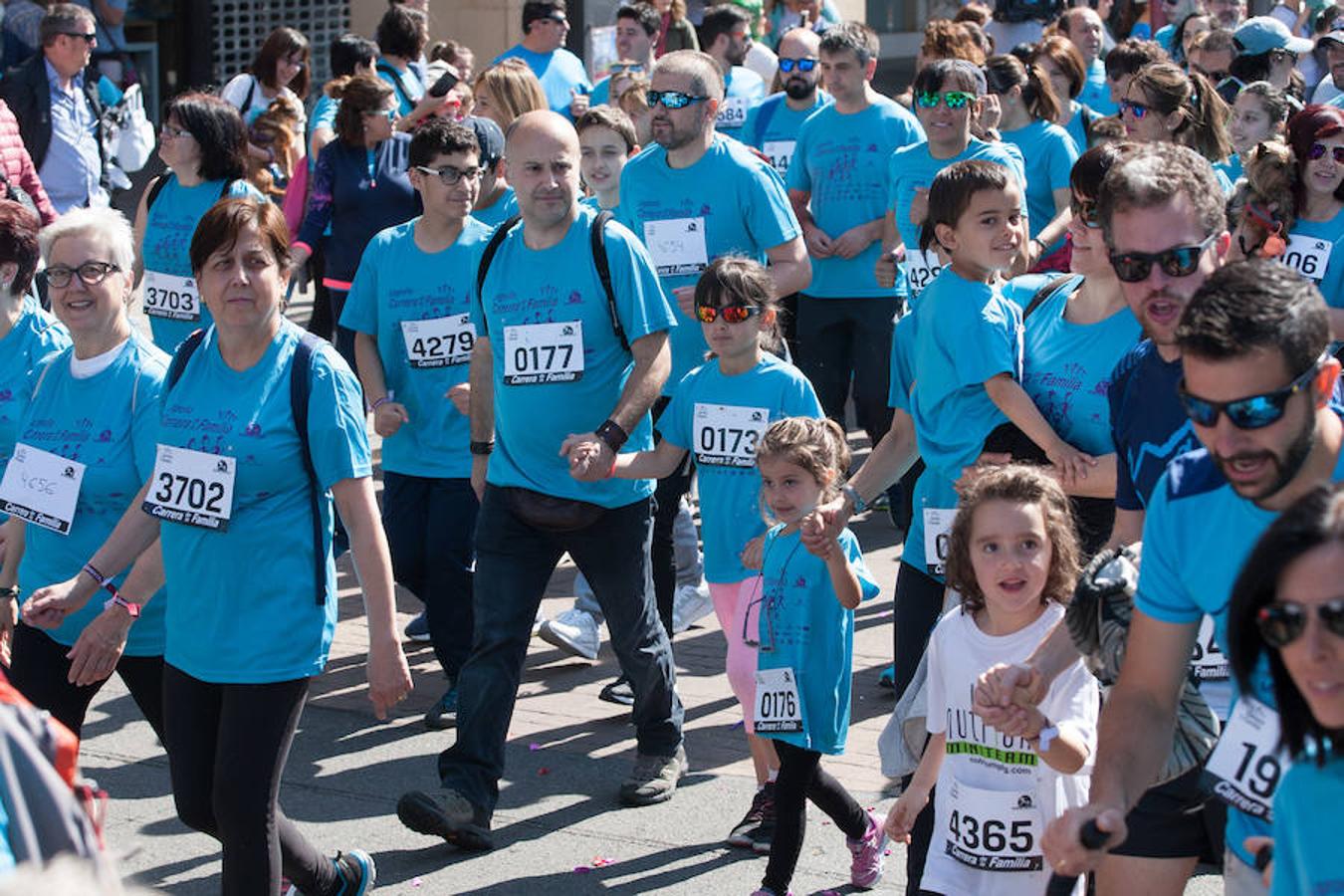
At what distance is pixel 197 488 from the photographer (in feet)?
15.3

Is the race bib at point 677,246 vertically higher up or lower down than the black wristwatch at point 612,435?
higher up

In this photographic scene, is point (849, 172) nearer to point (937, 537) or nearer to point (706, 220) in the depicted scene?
point (706, 220)

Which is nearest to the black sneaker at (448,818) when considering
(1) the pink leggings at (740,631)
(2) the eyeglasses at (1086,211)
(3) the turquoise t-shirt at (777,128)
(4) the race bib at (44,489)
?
(1) the pink leggings at (740,631)

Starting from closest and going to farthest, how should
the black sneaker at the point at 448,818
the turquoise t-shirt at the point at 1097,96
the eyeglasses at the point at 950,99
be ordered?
the black sneaker at the point at 448,818 < the eyeglasses at the point at 950,99 < the turquoise t-shirt at the point at 1097,96

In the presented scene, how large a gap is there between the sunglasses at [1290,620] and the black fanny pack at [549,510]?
3.35 m

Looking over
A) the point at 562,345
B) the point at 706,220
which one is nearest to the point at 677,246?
the point at 706,220

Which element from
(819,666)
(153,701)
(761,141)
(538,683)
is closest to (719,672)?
(538,683)

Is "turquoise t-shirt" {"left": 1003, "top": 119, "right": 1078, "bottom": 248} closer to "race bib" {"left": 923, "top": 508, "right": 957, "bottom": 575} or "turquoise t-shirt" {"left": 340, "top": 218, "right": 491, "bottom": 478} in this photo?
"turquoise t-shirt" {"left": 340, "top": 218, "right": 491, "bottom": 478}

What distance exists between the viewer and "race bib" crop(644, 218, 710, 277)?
721 centimetres

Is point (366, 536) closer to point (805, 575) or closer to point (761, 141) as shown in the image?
point (805, 575)

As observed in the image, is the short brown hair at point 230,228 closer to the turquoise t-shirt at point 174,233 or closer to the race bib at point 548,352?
the race bib at point 548,352

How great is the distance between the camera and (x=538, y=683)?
23.6 ft

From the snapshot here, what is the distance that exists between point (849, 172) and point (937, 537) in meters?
3.89

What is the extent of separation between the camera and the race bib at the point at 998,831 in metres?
4.16
